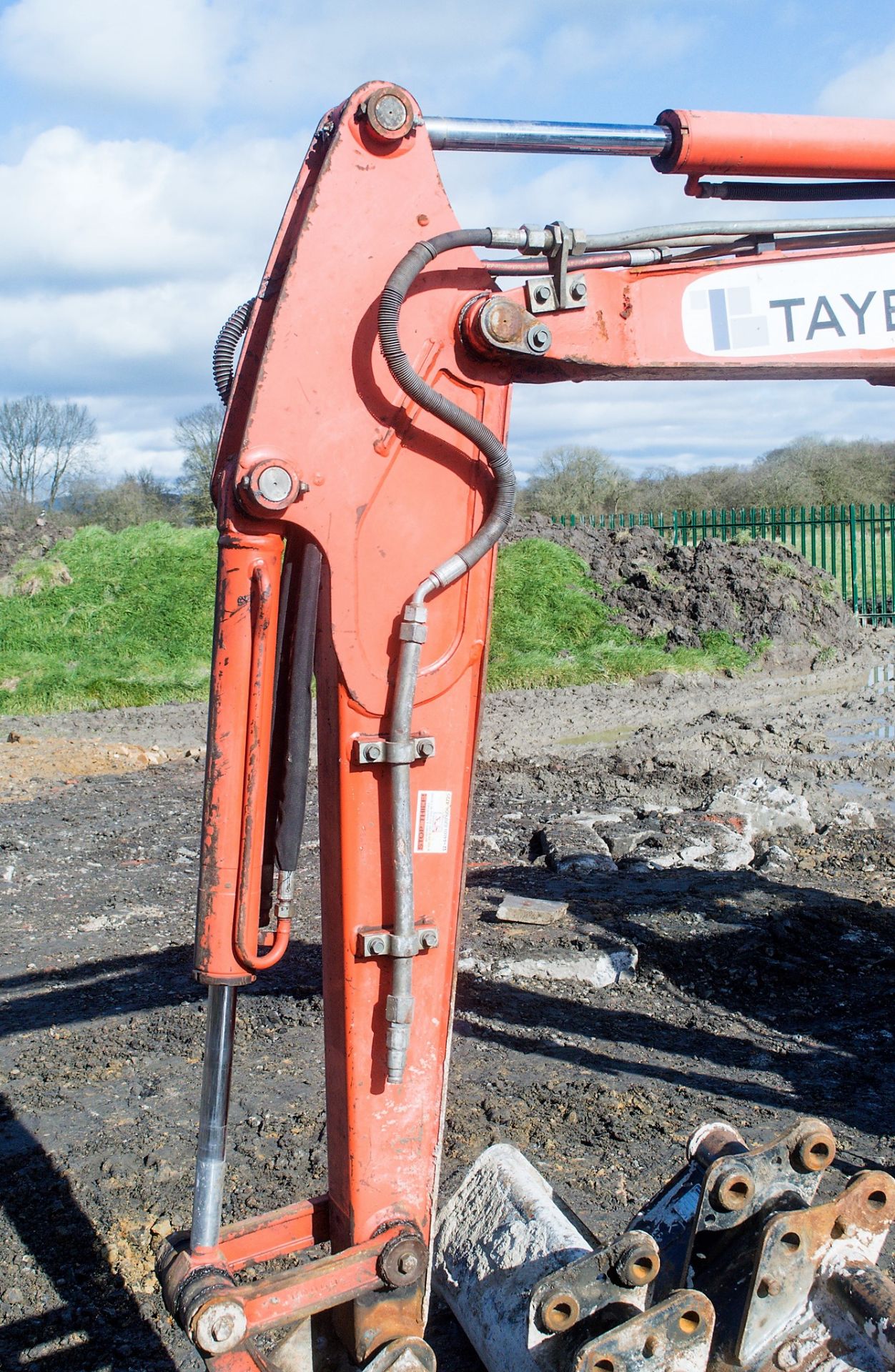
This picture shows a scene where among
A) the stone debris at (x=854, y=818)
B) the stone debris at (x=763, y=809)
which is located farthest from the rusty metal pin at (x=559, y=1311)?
the stone debris at (x=854, y=818)

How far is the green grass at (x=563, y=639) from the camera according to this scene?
15.4 metres

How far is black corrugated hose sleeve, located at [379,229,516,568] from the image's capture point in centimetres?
219

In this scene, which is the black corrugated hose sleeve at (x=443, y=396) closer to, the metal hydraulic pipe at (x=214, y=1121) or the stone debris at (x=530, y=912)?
the metal hydraulic pipe at (x=214, y=1121)

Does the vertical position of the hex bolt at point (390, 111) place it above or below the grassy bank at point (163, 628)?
below

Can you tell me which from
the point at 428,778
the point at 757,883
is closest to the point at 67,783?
the point at 757,883

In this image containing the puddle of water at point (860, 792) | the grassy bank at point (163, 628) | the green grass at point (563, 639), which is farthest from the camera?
the green grass at point (563, 639)

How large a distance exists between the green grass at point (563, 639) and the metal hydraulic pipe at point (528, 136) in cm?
1247

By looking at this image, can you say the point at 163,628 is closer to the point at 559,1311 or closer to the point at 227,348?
the point at 227,348

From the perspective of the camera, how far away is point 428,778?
2.41m

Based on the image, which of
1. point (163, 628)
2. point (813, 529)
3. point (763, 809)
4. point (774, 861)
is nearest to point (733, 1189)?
point (774, 861)

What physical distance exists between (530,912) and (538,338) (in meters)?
4.52

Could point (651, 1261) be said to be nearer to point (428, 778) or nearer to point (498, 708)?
point (428, 778)

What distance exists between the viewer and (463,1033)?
5207 millimetres

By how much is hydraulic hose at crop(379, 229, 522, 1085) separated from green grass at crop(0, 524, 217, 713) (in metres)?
12.2
